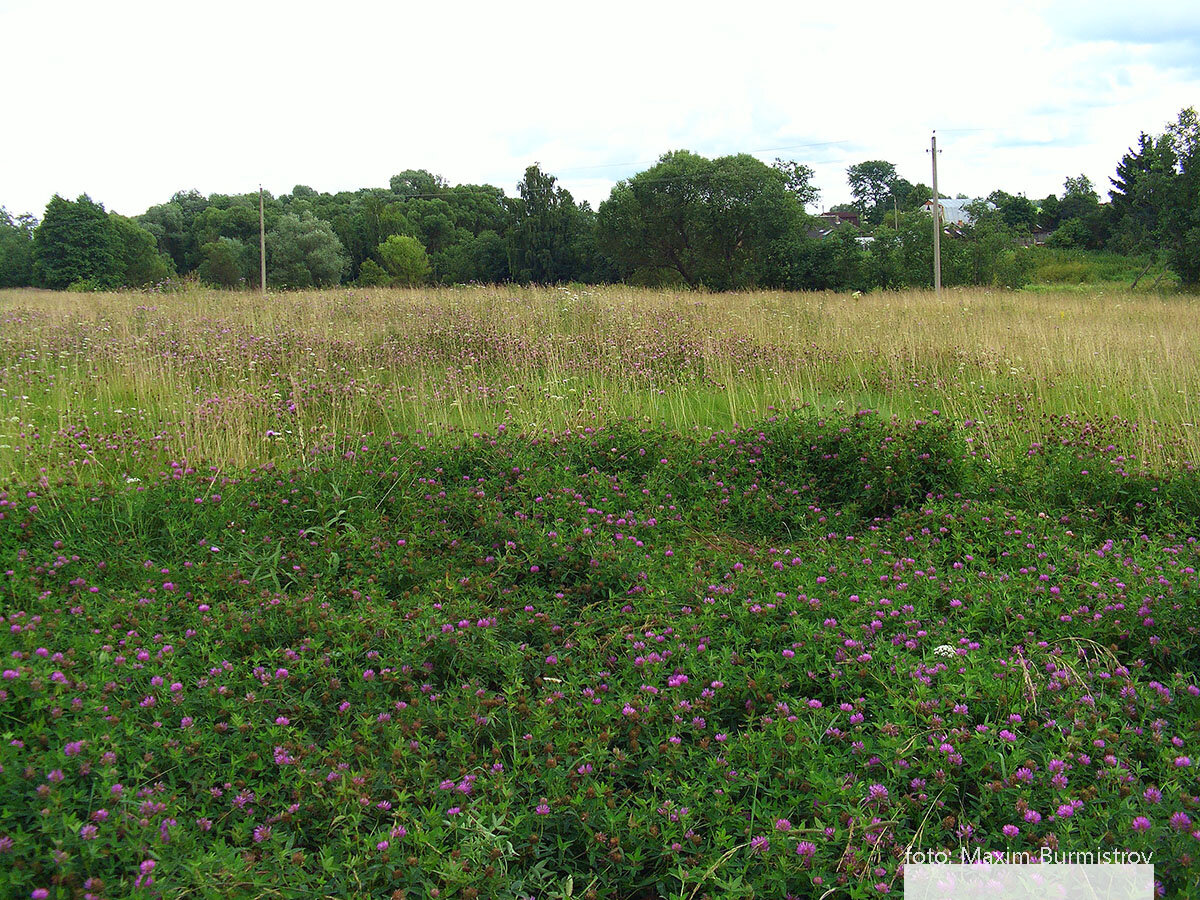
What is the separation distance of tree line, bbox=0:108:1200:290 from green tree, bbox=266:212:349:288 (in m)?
0.12

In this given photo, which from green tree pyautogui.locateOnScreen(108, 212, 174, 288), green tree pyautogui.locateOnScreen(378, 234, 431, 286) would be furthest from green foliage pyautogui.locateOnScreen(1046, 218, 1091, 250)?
green tree pyautogui.locateOnScreen(108, 212, 174, 288)

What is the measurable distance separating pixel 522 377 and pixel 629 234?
33.0 meters

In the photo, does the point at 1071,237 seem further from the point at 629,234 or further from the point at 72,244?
the point at 72,244

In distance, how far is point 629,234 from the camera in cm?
3859

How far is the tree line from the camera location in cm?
2788

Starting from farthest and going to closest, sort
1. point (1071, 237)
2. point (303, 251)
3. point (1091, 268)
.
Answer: point (303, 251) → point (1071, 237) → point (1091, 268)

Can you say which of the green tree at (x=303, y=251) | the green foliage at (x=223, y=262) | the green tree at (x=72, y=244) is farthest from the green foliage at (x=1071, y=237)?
the green tree at (x=72, y=244)

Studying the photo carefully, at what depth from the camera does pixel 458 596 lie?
132 inches

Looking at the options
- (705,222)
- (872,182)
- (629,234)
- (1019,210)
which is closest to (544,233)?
(629,234)

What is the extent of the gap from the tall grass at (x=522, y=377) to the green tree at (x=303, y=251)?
3811 cm

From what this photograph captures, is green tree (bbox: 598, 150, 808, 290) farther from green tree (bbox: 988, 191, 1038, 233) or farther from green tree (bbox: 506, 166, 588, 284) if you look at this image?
green tree (bbox: 988, 191, 1038, 233)

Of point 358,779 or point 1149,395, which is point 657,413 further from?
point 358,779

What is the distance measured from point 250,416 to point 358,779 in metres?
4.20

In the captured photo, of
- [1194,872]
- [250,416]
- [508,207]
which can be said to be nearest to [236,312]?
[250,416]
